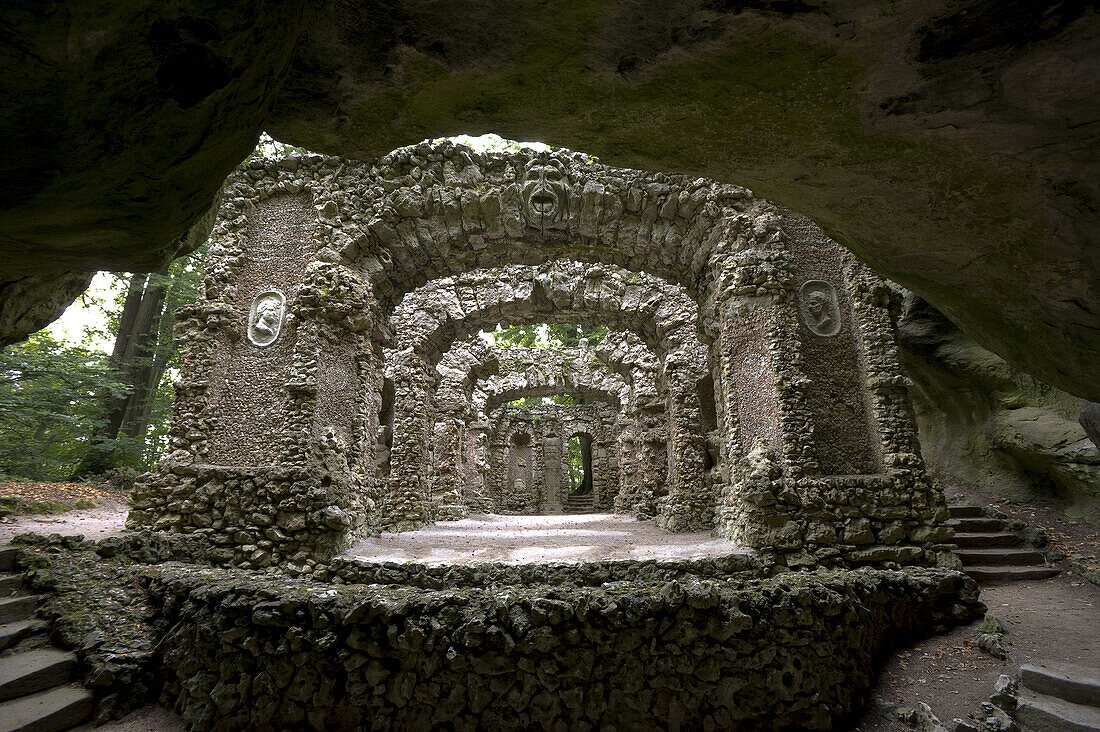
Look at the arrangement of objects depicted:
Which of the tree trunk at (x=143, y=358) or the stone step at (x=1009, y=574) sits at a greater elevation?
the tree trunk at (x=143, y=358)

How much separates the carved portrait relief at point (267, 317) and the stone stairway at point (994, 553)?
31.3 ft

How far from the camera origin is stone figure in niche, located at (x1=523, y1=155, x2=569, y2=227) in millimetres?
7328

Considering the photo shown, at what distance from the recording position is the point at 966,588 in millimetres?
5457

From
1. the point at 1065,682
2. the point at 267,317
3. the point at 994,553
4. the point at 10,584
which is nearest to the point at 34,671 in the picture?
the point at 10,584

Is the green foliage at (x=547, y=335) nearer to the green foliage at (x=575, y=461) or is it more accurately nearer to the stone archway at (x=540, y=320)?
the green foliage at (x=575, y=461)

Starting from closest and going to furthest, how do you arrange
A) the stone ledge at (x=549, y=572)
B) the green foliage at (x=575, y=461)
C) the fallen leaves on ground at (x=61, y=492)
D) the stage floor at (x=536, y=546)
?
the stone ledge at (x=549, y=572), the stage floor at (x=536, y=546), the fallen leaves on ground at (x=61, y=492), the green foliage at (x=575, y=461)

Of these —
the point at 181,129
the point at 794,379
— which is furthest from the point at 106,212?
the point at 794,379

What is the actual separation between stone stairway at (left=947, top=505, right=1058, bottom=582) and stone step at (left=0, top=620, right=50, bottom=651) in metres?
10.1

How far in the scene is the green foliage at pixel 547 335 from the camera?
22297 millimetres

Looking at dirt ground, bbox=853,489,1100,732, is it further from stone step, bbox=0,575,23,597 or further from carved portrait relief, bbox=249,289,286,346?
carved portrait relief, bbox=249,289,286,346

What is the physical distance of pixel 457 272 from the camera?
27.7ft

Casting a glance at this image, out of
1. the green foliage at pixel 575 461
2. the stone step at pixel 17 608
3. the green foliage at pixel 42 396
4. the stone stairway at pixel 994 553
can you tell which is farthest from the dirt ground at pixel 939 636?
the green foliage at pixel 575 461

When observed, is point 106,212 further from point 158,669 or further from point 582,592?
point 158,669

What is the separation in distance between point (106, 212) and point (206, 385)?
19.3ft
